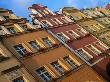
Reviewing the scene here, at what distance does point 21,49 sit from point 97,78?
9.97m

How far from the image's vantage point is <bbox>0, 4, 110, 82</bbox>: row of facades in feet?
90.5

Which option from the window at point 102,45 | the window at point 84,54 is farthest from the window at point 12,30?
the window at point 102,45

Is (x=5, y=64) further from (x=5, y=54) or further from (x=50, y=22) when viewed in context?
(x=50, y=22)

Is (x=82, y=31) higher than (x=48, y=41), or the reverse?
(x=82, y=31)

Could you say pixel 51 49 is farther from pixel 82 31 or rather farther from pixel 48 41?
pixel 82 31

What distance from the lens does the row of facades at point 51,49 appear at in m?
27.6

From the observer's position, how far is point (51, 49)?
108ft

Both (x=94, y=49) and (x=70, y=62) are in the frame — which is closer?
(x=70, y=62)

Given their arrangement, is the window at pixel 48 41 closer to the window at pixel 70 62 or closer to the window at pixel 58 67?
the window at pixel 70 62

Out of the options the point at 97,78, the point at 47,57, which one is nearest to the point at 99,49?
the point at 97,78

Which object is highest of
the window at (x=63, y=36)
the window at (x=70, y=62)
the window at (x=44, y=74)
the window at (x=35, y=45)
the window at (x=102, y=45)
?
the window at (x=63, y=36)

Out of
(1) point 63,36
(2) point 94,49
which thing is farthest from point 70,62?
(2) point 94,49

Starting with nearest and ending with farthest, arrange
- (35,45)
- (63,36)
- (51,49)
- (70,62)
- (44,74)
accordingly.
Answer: (44,74), (35,45), (51,49), (70,62), (63,36)

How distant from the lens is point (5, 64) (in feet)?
86.3
